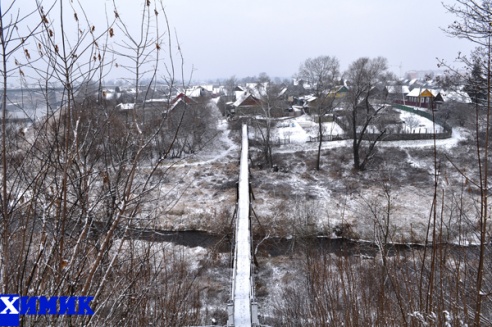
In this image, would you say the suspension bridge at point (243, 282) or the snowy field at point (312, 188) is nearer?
the suspension bridge at point (243, 282)

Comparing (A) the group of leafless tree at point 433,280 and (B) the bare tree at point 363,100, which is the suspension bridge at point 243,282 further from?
(B) the bare tree at point 363,100

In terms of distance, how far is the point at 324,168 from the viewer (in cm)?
2064

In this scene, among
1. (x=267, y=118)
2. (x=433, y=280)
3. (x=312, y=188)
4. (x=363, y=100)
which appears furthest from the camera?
(x=363, y=100)

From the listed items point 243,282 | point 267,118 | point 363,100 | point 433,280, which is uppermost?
point 363,100

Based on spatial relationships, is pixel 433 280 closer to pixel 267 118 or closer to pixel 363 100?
pixel 267 118

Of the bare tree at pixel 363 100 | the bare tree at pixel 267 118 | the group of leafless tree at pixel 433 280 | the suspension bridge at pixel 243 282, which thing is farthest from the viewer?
the bare tree at pixel 267 118

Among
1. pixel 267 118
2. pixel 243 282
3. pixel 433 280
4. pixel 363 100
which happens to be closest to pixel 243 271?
pixel 243 282

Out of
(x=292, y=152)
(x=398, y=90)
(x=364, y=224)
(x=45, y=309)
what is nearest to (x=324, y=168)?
(x=292, y=152)

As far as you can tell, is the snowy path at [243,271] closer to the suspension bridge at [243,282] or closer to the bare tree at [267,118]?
the suspension bridge at [243,282]

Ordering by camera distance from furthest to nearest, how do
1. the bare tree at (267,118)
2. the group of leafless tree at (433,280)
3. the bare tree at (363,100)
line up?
the bare tree at (267,118) → the bare tree at (363,100) → the group of leafless tree at (433,280)

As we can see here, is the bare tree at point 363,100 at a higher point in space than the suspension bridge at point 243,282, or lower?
higher

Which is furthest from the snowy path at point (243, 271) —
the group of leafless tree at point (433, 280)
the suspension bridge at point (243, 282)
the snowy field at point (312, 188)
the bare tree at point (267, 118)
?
the bare tree at point (267, 118)

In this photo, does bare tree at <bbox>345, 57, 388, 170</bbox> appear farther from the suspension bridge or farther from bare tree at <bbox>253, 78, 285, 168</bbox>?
the suspension bridge

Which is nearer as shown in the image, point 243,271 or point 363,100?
point 243,271
